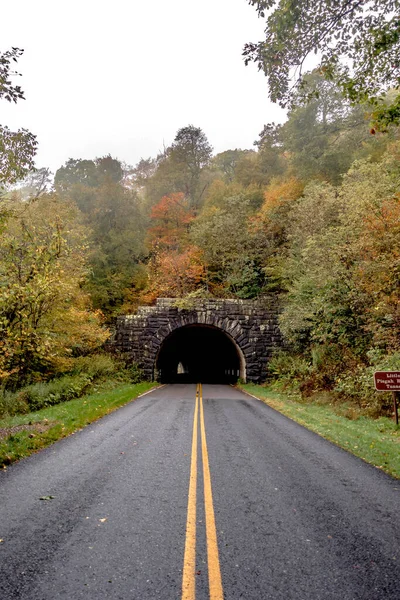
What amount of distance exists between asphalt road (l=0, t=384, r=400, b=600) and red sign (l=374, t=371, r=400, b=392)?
2.75 meters

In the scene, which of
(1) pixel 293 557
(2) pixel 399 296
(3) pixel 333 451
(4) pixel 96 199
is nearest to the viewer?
(1) pixel 293 557

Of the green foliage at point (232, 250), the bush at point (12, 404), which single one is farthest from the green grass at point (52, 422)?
the green foliage at point (232, 250)

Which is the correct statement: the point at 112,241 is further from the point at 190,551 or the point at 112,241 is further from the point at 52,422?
the point at 190,551

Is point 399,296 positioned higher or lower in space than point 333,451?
higher

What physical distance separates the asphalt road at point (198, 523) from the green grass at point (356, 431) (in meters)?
0.52

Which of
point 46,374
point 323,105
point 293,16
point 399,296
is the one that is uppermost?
point 323,105

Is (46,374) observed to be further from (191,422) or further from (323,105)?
(323,105)

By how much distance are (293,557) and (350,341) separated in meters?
13.6

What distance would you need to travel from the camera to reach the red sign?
9.73m

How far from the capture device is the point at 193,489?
18.1 ft

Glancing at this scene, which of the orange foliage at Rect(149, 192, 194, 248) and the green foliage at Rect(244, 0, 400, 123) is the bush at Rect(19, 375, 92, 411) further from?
the orange foliage at Rect(149, 192, 194, 248)

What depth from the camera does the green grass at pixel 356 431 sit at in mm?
7384

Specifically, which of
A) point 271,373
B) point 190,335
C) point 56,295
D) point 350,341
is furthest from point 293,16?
point 190,335

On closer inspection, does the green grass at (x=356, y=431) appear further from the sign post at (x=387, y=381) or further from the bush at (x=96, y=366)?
the bush at (x=96, y=366)
